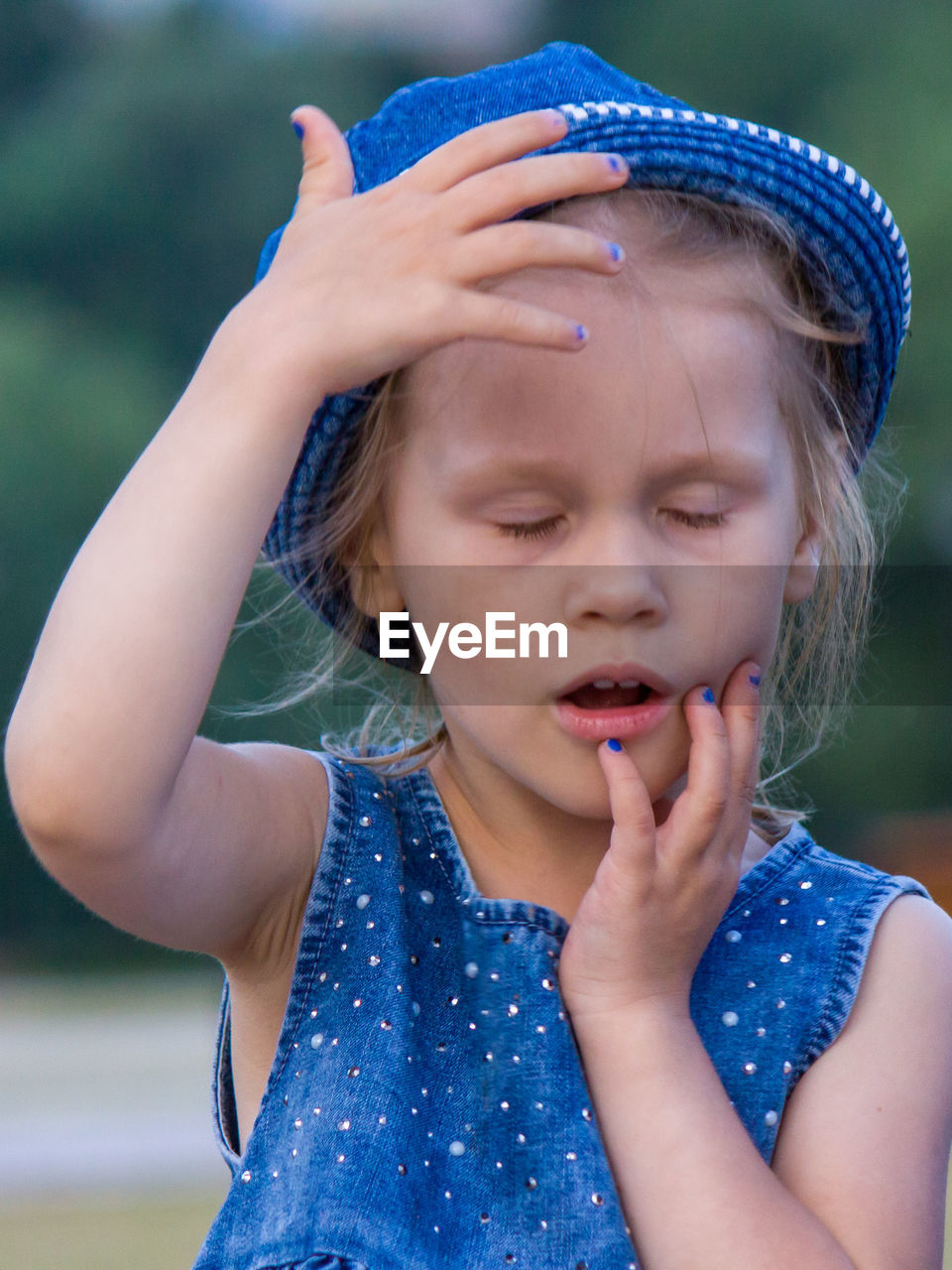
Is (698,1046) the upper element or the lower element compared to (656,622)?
lower

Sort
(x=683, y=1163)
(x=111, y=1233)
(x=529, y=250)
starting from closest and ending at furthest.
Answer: (x=529, y=250) → (x=683, y=1163) → (x=111, y=1233)

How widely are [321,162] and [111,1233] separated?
2504 mm

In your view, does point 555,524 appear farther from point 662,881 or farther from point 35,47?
point 35,47

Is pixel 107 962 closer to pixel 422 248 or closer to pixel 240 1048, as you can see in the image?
pixel 240 1048

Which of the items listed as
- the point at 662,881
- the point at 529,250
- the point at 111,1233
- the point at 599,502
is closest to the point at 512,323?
the point at 529,250

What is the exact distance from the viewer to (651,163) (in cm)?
96

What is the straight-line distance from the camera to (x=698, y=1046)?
0.97 meters

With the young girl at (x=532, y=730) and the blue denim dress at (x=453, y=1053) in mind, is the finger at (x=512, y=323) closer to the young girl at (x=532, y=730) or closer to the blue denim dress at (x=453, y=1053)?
the young girl at (x=532, y=730)

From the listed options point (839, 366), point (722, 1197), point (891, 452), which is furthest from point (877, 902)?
point (891, 452)

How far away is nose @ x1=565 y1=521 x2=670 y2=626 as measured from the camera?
92 cm

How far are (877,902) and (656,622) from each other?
29 centimetres

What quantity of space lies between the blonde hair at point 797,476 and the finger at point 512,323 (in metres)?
0.19

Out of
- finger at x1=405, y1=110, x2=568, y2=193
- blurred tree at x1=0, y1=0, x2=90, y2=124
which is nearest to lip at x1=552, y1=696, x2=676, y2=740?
finger at x1=405, y1=110, x2=568, y2=193

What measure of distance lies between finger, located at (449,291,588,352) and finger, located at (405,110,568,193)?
0.26 feet
